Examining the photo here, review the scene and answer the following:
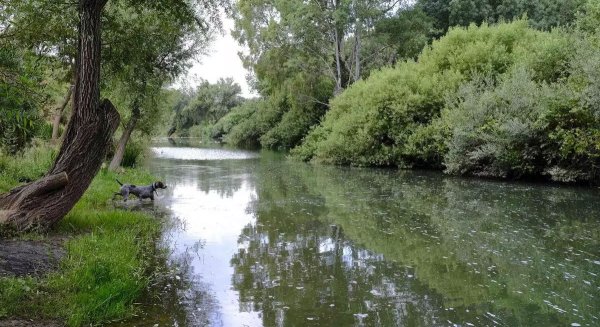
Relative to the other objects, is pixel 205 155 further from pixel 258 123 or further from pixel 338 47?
pixel 258 123

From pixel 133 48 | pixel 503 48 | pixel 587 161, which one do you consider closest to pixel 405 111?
pixel 503 48

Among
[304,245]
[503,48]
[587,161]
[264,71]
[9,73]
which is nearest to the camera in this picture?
[9,73]

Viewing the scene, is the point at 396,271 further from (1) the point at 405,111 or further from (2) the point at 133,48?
(1) the point at 405,111

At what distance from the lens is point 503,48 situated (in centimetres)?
2438

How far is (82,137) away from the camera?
8.11m

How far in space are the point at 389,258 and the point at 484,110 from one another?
1371 cm

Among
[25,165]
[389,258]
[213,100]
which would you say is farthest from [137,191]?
[213,100]

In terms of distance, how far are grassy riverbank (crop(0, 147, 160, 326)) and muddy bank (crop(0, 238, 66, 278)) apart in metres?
0.13

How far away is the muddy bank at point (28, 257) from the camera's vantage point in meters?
5.88

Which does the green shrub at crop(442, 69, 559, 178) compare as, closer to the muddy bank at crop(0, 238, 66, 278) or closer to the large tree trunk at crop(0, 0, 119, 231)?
the large tree trunk at crop(0, 0, 119, 231)

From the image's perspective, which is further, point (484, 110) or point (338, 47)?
point (338, 47)

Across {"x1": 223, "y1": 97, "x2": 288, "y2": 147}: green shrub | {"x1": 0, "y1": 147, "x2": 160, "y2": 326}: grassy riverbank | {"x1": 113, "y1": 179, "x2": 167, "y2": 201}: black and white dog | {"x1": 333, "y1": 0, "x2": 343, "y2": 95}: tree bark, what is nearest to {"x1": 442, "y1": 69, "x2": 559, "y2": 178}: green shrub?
{"x1": 113, "y1": 179, "x2": 167, "y2": 201}: black and white dog

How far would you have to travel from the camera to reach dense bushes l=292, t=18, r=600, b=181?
673 inches

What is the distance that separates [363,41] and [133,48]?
3017cm
